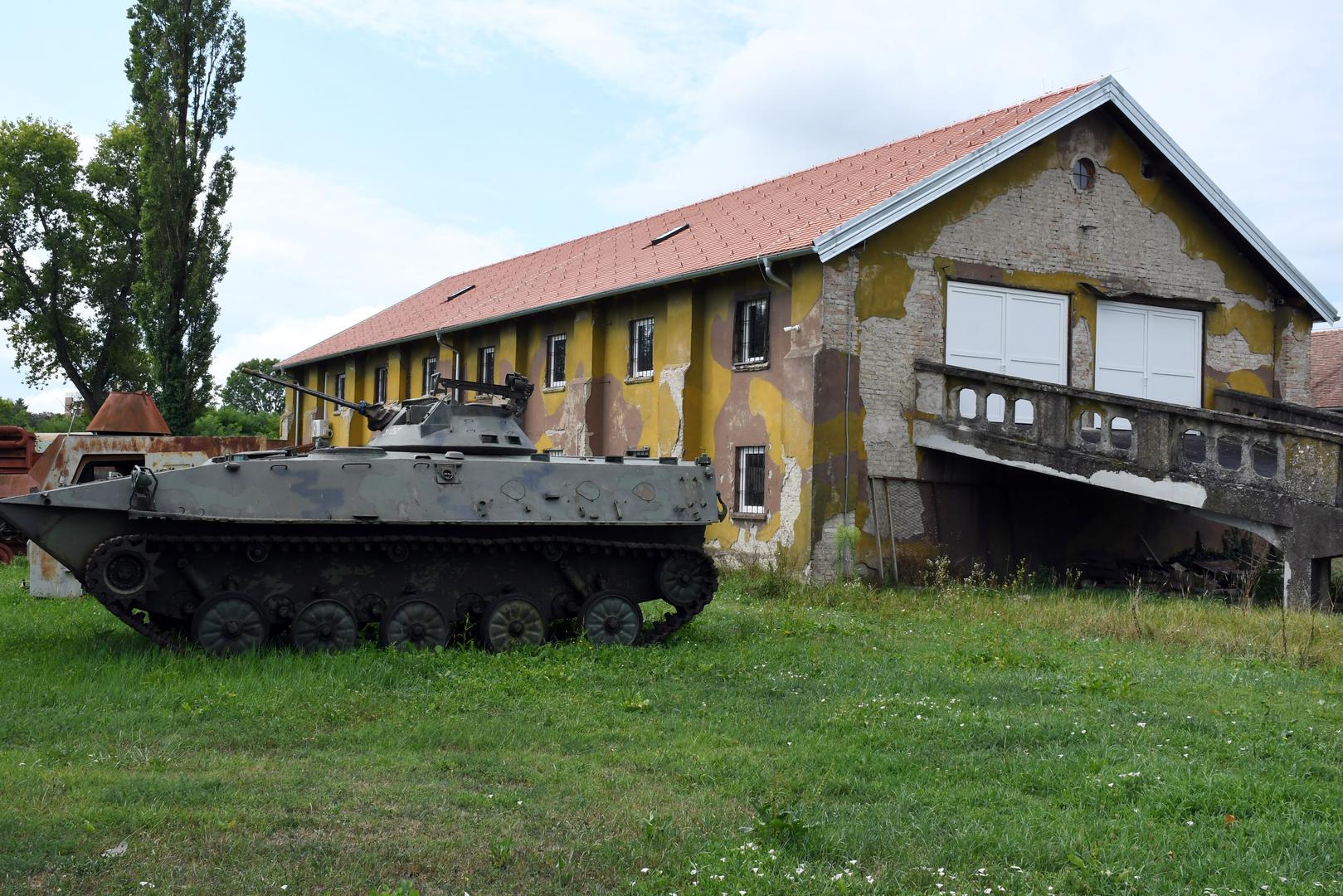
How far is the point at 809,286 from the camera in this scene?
1847 cm

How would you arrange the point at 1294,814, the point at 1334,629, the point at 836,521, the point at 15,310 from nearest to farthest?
the point at 1294,814
the point at 1334,629
the point at 836,521
the point at 15,310

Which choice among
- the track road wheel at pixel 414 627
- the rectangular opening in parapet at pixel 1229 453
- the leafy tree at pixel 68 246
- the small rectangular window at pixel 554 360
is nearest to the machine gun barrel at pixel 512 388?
the track road wheel at pixel 414 627

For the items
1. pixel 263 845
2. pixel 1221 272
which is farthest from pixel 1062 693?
pixel 1221 272

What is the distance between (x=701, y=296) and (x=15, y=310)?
3528 centimetres

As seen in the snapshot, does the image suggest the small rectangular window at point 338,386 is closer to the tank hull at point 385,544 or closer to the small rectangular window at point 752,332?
the small rectangular window at point 752,332

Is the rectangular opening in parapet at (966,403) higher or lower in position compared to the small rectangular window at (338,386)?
lower

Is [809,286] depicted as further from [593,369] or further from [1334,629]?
[1334,629]

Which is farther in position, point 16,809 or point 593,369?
point 593,369

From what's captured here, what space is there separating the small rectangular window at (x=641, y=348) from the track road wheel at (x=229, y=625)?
12.0 metres

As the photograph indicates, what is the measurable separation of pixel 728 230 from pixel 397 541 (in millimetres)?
12059

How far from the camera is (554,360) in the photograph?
25.1 m

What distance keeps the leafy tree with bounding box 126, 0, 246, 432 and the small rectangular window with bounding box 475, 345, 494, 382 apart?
34.1ft

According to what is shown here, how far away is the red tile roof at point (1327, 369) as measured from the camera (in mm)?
30000

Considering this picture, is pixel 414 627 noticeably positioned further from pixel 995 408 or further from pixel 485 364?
pixel 485 364
